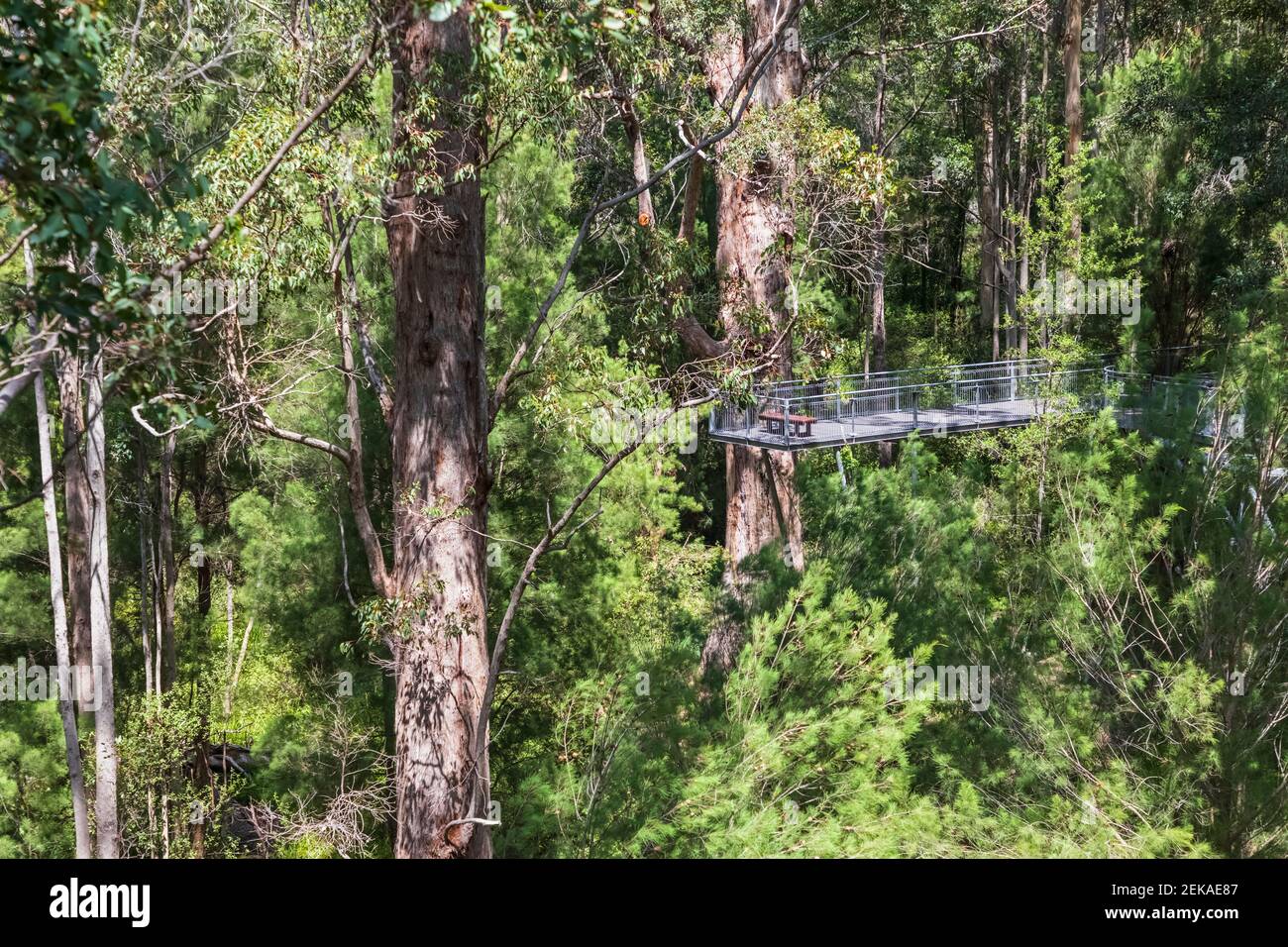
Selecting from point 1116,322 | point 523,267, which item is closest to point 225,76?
point 523,267

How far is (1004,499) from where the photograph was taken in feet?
48.8

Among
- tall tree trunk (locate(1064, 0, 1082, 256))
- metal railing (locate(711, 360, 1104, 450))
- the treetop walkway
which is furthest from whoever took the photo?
tall tree trunk (locate(1064, 0, 1082, 256))

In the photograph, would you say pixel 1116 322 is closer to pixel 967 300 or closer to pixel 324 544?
pixel 967 300

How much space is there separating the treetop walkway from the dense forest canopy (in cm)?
17

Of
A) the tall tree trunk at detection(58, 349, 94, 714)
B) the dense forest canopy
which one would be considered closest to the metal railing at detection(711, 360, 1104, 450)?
the dense forest canopy

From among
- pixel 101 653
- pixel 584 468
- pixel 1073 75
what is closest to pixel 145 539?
pixel 101 653

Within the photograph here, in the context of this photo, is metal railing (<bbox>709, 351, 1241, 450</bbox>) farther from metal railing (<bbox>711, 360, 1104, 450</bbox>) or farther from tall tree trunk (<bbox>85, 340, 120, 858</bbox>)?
tall tree trunk (<bbox>85, 340, 120, 858</bbox>)

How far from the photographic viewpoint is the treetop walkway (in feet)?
46.5

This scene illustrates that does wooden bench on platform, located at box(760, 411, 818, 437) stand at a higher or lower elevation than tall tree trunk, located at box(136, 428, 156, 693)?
higher

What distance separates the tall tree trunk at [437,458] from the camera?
836 cm

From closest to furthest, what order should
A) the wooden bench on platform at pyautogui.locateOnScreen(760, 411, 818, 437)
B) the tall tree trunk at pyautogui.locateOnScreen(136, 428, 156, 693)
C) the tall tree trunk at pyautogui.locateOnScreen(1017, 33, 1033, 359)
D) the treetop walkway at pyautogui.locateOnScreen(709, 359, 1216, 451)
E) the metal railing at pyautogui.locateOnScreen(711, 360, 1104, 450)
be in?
→ the treetop walkway at pyautogui.locateOnScreen(709, 359, 1216, 451) → the wooden bench on platform at pyautogui.locateOnScreen(760, 411, 818, 437) → the metal railing at pyautogui.locateOnScreen(711, 360, 1104, 450) → the tall tree trunk at pyautogui.locateOnScreen(136, 428, 156, 693) → the tall tree trunk at pyautogui.locateOnScreen(1017, 33, 1033, 359)

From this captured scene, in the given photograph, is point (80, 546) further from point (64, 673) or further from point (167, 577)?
point (167, 577)

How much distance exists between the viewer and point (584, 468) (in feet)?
52.7

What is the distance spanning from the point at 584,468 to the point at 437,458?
762 cm
